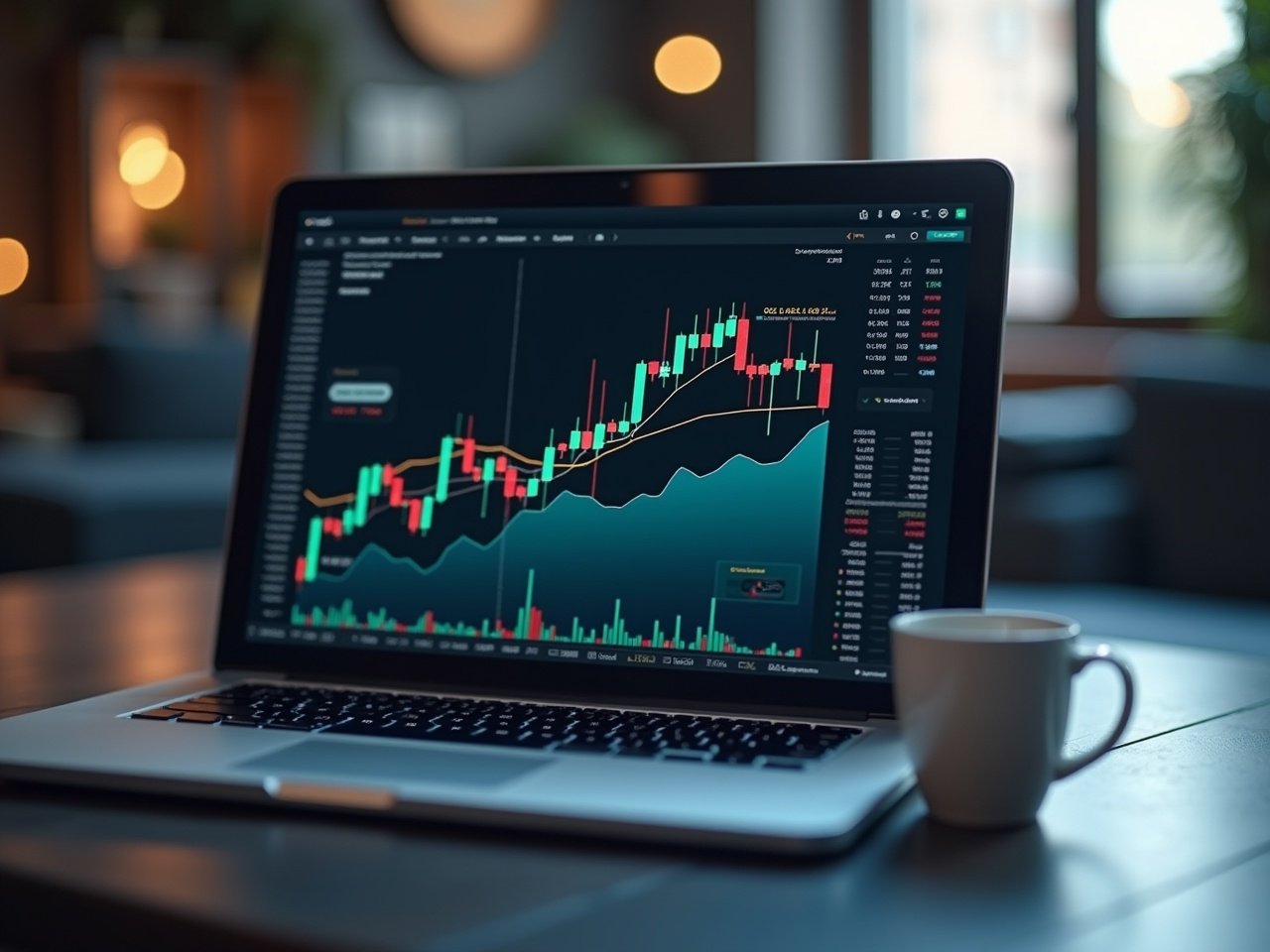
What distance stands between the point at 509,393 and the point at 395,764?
0.26m

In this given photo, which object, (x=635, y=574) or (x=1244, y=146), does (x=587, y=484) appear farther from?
(x=1244, y=146)

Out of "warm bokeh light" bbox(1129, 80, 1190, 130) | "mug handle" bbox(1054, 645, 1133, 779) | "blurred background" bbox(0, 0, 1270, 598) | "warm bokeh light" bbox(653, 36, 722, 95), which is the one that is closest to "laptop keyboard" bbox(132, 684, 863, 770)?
"mug handle" bbox(1054, 645, 1133, 779)

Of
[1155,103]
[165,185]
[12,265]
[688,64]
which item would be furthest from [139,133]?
[1155,103]

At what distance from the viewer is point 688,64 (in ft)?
22.0

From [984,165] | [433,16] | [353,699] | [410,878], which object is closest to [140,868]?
[410,878]

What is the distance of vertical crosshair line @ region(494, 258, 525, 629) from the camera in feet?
2.78

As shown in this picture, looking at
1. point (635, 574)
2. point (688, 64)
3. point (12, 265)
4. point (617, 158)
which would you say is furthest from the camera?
point (688, 64)

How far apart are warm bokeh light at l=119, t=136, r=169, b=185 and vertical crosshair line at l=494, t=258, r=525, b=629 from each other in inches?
194

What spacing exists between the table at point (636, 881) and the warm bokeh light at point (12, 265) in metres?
5.08

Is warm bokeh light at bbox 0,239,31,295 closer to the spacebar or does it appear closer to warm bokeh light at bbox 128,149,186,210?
warm bokeh light at bbox 128,149,186,210

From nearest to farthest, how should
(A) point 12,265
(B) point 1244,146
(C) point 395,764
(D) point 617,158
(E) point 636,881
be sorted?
(E) point 636,881, (C) point 395,764, (B) point 1244,146, (A) point 12,265, (D) point 617,158

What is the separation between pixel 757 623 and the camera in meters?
0.79

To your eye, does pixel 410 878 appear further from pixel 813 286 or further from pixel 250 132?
pixel 250 132

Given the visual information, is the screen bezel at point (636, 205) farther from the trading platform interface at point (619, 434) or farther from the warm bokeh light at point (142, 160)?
the warm bokeh light at point (142, 160)
